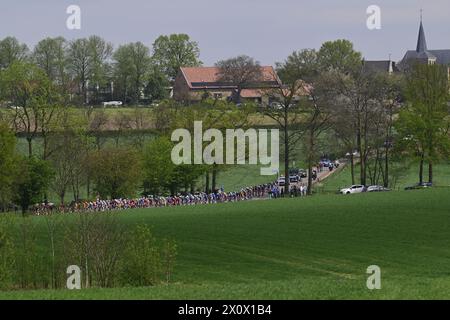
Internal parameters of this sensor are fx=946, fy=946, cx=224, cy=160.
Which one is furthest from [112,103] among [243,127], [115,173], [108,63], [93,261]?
[93,261]

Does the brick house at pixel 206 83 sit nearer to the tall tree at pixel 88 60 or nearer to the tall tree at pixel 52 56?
the tall tree at pixel 88 60

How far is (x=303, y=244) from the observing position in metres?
37.5

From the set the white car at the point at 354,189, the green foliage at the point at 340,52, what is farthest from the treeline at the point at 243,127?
the green foliage at the point at 340,52

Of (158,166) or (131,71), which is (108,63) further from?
(158,166)

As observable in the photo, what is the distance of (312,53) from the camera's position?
3206 inches

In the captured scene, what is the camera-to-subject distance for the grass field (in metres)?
19.1

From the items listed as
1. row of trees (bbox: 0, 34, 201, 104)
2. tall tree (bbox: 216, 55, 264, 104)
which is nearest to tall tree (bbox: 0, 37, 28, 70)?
row of trees (bbox: 0, 34, 201, 104)

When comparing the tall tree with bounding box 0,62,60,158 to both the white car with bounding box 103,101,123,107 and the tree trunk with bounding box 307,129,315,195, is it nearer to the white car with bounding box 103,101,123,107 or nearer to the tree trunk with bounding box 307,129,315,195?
the tree trunk with bounding box 307,129,315,195

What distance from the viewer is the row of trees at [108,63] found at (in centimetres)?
10019

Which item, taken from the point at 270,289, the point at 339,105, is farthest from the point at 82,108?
the point at 270,289

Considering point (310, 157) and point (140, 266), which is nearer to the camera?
point (140, 266)

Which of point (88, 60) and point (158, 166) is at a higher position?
point (88, 60)

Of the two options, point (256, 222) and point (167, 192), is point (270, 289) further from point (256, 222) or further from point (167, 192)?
point (167, 192)

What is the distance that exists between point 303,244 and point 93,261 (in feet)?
39.9
